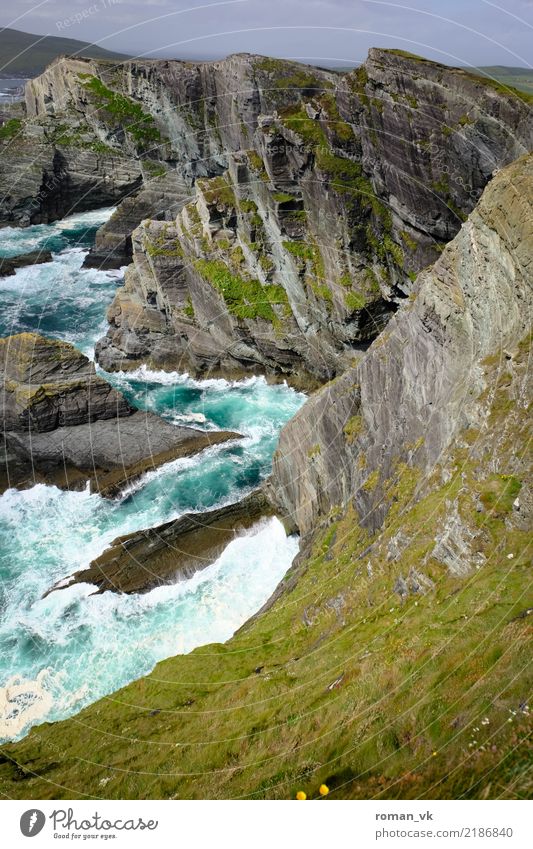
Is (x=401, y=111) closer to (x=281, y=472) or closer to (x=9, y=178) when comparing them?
(x=281, y=472)

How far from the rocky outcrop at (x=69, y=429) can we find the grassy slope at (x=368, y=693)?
1071 inches

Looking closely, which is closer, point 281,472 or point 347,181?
point 281,472

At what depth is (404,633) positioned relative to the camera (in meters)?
16.5

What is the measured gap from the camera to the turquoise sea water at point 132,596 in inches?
1257

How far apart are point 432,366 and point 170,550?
23.5 metres

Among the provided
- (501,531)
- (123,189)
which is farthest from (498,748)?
(123,189)

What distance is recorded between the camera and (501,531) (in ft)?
55.1

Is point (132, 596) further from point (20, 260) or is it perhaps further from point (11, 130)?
point (11, 130)

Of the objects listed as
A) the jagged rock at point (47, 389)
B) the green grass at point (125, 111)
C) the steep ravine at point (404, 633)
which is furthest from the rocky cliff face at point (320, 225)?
the green grass at point (125, 111)

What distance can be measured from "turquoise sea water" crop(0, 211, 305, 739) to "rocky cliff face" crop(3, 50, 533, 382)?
521 cm

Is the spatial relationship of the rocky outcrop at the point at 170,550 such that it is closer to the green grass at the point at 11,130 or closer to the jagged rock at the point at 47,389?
the jagged rock at the point at 47,389

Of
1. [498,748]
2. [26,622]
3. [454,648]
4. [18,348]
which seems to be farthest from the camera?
[18,348]

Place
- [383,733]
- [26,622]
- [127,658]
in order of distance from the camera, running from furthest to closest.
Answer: [26,622] → [127,658] → [383,733]
